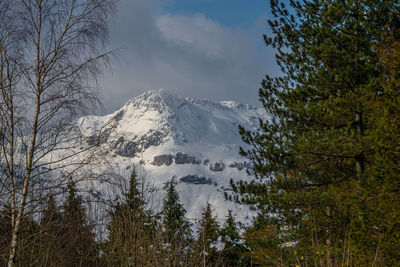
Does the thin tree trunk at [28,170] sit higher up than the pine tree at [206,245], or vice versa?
the thin tree trunk at [28,170]

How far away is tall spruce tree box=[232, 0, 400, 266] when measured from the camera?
272 inches

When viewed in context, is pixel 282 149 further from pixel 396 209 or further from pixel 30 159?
pixel 30 159

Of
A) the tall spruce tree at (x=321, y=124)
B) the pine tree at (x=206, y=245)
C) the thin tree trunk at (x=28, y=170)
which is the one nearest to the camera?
the pine tree at (x=206, y=245)

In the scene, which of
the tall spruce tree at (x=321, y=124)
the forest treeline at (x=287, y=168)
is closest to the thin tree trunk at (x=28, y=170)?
the forest treeline at (x=287, y=168)

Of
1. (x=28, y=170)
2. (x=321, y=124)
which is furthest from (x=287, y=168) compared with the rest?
(x=28, y=170)

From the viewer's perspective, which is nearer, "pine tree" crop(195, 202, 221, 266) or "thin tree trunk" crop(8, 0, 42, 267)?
"pine tree" crop(195, 202, 221, 266)

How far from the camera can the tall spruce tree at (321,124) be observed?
690cm

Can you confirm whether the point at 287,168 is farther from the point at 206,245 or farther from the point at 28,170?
the point at 28,170

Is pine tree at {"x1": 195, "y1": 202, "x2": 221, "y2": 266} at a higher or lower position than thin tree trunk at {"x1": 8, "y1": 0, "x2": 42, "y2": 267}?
lower

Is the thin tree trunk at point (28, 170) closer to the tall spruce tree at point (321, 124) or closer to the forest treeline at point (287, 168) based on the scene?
the forest treeline at point (287, 168)

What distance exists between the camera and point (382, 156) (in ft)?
16.4

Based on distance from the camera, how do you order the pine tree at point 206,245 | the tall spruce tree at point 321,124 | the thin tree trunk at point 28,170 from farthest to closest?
the tall spruce tree at point 321,124
the thin tree trunk at point 28,170
the pine tree at point 206,245

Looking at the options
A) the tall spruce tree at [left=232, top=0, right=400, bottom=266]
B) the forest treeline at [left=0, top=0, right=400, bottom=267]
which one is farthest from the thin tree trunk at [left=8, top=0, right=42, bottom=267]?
the tall spruce tree at [left=232, top=0, right=400, bottom=266]

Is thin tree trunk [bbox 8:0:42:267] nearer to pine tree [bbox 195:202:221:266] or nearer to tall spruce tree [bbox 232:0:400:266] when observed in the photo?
pine tree [bbox 195:202:221:266]
